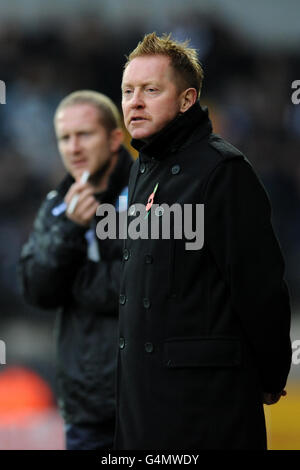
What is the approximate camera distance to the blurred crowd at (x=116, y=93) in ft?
23.6

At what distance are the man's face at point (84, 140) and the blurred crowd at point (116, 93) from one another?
4020 mm

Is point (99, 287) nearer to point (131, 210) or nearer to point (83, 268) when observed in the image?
point (83, 268)

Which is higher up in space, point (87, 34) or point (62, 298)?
point (87, 34)

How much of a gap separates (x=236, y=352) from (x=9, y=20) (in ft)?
20.8

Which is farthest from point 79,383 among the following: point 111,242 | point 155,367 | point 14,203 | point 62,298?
point 14,203

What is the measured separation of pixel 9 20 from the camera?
7523 millimetres

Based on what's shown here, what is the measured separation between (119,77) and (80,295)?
515 centimetres

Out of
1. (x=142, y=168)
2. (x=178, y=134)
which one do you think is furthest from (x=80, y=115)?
(x=178, y=134)

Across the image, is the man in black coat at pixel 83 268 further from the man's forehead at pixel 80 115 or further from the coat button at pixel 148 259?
the coat button at pixel 148 259

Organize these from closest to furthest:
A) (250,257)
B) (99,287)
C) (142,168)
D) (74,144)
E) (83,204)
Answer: (250,257) < (142,168) < (99,287) < (83,204) < (74,144)

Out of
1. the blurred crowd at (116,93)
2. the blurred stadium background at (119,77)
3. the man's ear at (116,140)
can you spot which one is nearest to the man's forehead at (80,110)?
the man's ear at (116,140)

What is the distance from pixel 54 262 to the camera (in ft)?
9.25

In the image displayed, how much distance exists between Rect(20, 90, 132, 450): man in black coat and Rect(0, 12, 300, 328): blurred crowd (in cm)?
405

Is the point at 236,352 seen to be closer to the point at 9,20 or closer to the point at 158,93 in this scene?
the point at 158,93
